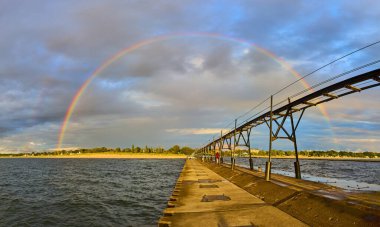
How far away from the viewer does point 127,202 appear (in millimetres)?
30766

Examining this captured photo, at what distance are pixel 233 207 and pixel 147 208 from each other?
14.3 meters

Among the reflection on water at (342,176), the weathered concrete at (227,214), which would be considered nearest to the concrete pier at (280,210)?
the weathered concrete at (227,214)

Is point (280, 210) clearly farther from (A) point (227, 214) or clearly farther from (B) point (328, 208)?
(A) point (227, 214)

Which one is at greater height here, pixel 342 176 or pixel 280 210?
pixel 280 210

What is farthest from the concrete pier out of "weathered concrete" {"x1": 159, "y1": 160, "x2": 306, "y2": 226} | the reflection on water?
the reflection on water

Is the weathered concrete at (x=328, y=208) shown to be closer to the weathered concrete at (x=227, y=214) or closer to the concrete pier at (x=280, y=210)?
the concrete pier at (x=280, y=210)

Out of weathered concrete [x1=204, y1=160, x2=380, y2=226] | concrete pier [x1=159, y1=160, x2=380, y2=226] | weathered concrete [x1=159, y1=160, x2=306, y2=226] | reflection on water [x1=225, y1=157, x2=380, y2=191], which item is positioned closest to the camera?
weathered concrete [x1=204, y1=160, x2=380, y2=226]

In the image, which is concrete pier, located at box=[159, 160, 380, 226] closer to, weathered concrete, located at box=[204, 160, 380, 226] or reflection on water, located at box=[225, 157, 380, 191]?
weathered concrete, located at box=[204, 160, 380, 226]

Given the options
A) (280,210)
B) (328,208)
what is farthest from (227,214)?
(328,208)

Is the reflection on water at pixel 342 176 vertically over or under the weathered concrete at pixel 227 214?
under

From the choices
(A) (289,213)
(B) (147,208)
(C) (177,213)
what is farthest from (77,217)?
(A) (289,213)

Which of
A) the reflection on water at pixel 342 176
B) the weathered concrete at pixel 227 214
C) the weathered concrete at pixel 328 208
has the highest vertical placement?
the weathered concrete at pixel 328 208

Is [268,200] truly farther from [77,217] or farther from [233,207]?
[77,217]

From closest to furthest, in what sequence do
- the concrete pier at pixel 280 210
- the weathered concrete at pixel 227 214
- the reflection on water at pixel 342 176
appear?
the concrete pier at pixel 280 210, the weathered concrete at pixel 227 214, the reflection on water at pixel 342 176
